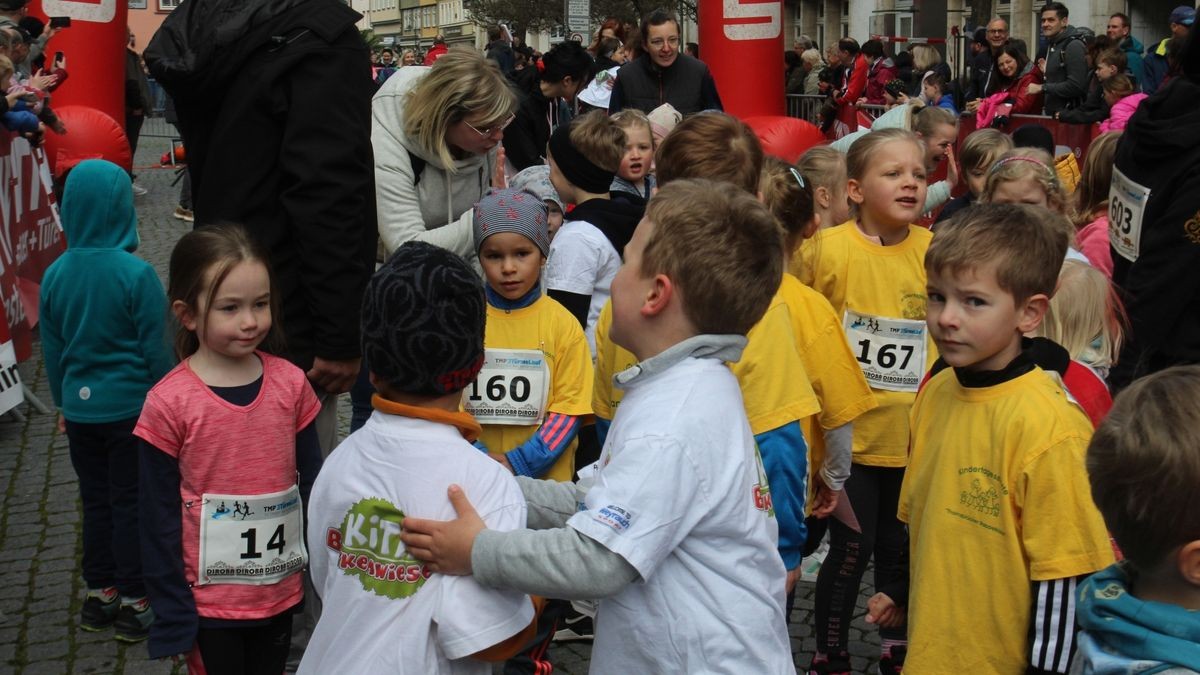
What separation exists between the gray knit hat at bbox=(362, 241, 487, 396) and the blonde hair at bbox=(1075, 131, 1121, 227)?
12.0ft

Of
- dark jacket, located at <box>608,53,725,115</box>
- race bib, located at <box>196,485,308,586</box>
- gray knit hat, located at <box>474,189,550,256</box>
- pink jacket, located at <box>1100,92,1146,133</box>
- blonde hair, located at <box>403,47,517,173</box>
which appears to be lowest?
race bib, located at <box>196,485,308,586</box>

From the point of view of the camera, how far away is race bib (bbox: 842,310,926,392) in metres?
4.11

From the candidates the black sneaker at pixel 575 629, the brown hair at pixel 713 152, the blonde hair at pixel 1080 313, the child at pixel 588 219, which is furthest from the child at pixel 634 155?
the blonde hair at pixel 1080 313

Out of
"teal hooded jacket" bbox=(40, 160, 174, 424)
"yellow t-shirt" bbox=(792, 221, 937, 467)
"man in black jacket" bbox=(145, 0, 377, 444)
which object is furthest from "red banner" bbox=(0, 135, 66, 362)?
"yellow t-shirt" bbox=(792, 221, 937, 467)

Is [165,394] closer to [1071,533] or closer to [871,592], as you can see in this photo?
[1071,533]

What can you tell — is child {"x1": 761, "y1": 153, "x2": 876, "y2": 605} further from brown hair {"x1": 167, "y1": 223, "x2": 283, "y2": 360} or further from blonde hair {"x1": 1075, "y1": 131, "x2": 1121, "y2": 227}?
blonde hair {"x1": 1075, "y1": 131, "x2": 1121, "y2": 227}

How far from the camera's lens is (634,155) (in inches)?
201

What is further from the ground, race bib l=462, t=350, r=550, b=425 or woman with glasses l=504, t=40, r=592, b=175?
woman with glasses l=504, t=40, r=592, b=175

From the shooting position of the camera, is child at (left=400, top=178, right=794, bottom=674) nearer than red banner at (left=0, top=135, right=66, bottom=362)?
Yes

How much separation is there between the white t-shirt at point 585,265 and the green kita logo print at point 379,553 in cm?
204

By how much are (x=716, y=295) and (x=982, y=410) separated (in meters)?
0.78

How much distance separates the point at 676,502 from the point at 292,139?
1.84 meters

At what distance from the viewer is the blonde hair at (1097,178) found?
16.9 feet

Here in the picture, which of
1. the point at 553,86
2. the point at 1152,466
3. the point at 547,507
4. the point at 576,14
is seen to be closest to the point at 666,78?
the point at 553,86
